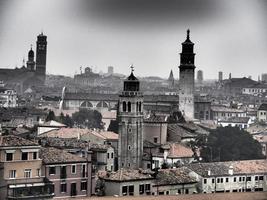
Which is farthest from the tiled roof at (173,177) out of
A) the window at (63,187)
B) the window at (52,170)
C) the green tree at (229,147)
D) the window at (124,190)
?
the green tree at (229,147)

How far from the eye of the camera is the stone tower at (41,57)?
1322 inches

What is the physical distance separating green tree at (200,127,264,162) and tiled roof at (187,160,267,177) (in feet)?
7.13

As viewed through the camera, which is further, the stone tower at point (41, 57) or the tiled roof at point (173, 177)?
the stone tower at point (41, 57)

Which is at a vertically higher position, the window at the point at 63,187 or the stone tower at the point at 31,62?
the stone tower at the point at 31,62

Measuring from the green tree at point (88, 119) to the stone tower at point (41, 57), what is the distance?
4884mm

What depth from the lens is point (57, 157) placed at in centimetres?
1171

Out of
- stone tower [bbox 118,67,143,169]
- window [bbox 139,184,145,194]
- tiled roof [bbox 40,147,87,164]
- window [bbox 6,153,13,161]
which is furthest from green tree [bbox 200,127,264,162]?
window [bbox 6,153,13,161]

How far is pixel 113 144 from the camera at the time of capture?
16844mm

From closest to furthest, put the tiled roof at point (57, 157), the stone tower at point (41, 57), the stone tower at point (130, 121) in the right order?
the tiled roof at point (57, 157) < the stone tower at point (130, 121) < the stone tower at point (41, 57)

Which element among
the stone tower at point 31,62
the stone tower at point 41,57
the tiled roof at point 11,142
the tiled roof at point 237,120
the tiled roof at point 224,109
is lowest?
the tiled roof at point 11,142

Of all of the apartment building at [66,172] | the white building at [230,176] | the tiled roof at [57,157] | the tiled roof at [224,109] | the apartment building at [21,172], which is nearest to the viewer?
the apartment building at [21,172]

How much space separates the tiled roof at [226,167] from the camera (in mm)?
13455

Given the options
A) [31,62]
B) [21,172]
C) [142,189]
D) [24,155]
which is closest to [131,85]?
[142,189]

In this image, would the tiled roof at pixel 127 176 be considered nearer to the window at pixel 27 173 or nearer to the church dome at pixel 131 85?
the window at pixel 27 173
